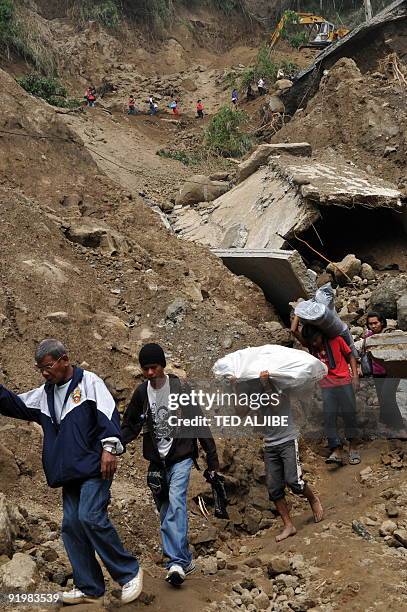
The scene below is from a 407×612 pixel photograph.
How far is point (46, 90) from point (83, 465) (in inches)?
777

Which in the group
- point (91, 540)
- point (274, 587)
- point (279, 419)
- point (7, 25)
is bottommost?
point (274, 587)

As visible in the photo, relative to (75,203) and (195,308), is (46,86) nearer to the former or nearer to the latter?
(75,203)

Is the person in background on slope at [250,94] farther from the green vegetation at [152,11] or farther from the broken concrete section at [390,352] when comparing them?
the broken concrete section at [390,352]

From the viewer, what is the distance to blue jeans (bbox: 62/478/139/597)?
3.69m

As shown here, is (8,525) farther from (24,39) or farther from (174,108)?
(174,108)

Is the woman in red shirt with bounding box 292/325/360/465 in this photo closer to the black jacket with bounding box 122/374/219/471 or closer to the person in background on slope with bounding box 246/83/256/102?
the black jacket with bounding box 122/374/219/471

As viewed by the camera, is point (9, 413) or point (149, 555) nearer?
point (9, 413)

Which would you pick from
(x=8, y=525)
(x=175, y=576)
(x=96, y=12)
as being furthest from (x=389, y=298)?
(x=96, y=12)

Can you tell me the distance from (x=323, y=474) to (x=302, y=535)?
50.5 inches

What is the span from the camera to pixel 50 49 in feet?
82.7

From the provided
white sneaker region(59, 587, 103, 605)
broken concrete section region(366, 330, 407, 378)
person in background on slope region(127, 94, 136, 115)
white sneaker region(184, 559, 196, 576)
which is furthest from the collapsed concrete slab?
person in background on slope region(127, 94, 136, 115)

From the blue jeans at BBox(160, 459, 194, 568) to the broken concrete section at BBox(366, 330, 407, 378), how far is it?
241 cm

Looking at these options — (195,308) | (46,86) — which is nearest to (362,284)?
(195,308)

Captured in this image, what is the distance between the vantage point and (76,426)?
372 cm
